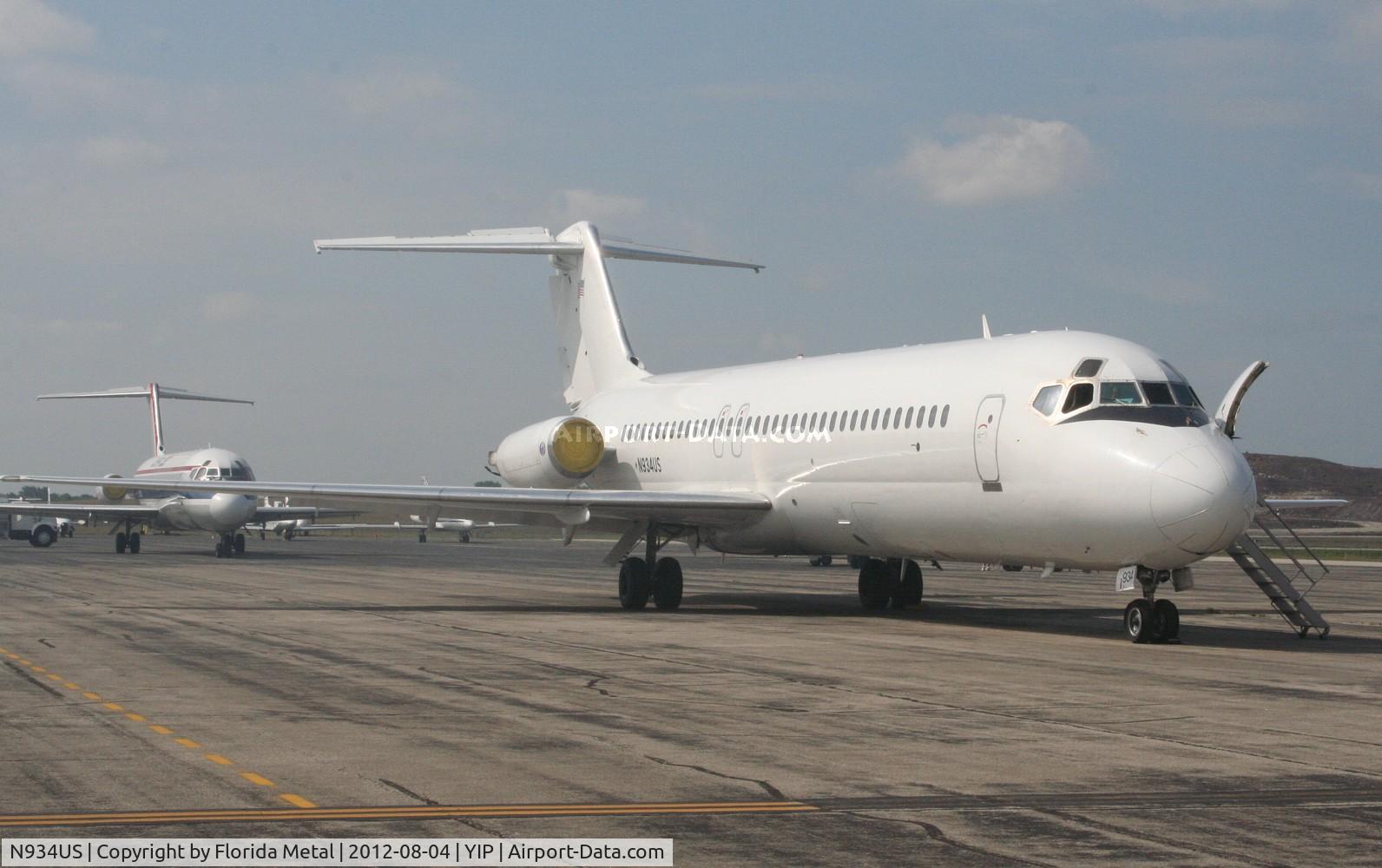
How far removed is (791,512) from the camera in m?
22.4

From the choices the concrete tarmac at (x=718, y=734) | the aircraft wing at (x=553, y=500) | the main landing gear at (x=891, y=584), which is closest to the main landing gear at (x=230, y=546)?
the aircraft wing at (x=553, y=500)

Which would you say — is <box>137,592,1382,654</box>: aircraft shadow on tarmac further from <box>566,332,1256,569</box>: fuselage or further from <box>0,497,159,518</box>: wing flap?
<box>0,497,159,518</box>: wing flap

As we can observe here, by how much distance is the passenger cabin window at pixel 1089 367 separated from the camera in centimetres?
→ 1762

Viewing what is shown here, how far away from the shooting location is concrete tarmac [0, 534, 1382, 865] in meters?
7.34

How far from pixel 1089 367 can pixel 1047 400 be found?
58 centimetres

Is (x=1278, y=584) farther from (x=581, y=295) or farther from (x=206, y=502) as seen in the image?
(x=206, y=502)

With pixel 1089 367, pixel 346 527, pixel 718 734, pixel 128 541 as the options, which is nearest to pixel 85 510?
pixel 128 541

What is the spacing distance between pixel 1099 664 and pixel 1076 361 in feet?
13.5

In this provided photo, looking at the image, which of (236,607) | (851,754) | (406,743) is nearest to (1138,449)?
(851,754)

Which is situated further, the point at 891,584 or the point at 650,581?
the point at 891,584

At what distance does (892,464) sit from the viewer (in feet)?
65.7

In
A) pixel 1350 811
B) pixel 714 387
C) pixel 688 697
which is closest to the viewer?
pixel 1350 811

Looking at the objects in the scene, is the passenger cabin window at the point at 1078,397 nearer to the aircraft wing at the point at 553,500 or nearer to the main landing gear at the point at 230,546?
the aircraft wing at the point at 553,500

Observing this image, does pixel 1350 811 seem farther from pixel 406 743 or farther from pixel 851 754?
pixel 406 743
